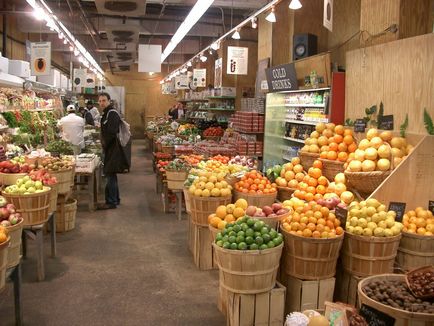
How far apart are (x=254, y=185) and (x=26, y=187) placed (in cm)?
258

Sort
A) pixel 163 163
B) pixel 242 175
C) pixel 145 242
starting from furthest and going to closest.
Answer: pixel 163 163 → pixel 145 242 → pixel 242 175

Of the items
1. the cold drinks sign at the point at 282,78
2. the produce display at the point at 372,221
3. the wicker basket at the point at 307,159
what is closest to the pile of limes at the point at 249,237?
the produce display at the point at 372,221

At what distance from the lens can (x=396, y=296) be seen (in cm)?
302

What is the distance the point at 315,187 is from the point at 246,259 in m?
1.93

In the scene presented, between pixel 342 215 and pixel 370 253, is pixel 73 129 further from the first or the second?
pixel 370 253

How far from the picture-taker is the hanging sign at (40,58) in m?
13.0

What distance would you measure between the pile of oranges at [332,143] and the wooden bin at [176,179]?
8.40ft

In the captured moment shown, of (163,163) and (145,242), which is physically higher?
(163,163)

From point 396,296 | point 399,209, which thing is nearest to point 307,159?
point 399,209

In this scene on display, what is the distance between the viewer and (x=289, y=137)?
10266 millimetres

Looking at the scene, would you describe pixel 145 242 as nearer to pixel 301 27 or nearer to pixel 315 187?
pixel 315 187

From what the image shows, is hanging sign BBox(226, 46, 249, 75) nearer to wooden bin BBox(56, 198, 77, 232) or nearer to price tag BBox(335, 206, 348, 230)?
wooden bin BBox(56, 198, 77, 232)

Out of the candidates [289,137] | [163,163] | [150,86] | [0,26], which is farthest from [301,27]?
[150,86]

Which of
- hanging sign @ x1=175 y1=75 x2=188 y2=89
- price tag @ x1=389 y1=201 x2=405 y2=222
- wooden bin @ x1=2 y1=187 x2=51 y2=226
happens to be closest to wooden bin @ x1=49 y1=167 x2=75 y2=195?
wooden bin @ x1=2 y1=187 x2=51 y2=226
